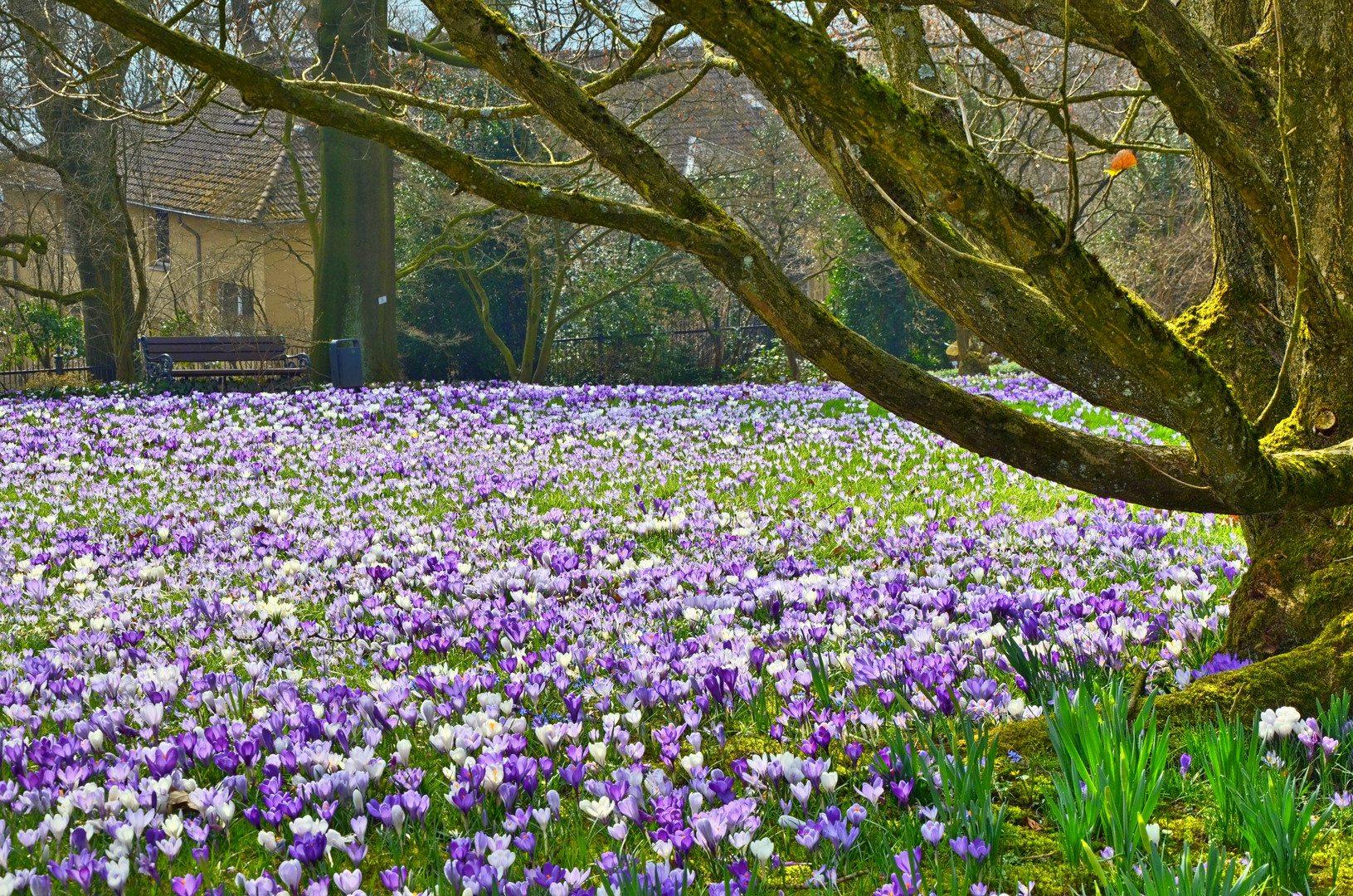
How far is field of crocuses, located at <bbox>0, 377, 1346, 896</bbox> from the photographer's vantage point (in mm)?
2383

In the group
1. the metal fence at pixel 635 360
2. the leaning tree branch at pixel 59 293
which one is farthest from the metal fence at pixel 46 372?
the metal fence at pixel 635 360

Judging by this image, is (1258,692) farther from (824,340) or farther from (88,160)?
(88,160)

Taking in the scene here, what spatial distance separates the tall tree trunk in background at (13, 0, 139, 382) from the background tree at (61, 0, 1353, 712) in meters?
15.8

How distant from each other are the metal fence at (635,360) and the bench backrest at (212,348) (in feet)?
21.7

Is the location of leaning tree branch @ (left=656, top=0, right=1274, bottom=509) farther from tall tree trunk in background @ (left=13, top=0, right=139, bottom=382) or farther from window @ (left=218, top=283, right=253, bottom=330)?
window @ (left=218, top=283, right=253, bottom=330)

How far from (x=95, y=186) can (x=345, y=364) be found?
601 cm

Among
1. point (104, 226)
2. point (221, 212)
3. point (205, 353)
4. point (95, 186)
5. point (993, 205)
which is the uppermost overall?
point (221, 212)

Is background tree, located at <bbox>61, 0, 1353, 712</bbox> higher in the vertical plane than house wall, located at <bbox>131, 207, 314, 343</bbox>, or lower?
lower

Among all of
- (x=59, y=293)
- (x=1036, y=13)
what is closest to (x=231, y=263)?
(x=59, y=293)

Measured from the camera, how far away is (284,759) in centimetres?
285

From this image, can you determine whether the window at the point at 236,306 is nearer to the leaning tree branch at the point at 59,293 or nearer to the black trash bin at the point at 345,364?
the leaning tree branch at the point at 59,293

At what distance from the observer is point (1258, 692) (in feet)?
9.95

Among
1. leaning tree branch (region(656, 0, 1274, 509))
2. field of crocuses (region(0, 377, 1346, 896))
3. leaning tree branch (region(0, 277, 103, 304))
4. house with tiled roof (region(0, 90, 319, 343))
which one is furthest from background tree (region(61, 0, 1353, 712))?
house with tiled roof (region(0, 90, 319, 343))

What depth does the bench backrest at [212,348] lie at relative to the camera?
18.9m
